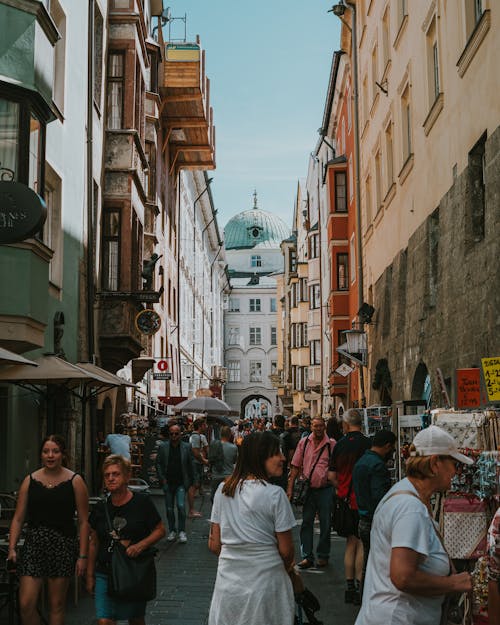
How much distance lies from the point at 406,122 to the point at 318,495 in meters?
12.1

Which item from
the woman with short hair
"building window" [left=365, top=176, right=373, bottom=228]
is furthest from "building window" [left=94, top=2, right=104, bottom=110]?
the woman with short hair

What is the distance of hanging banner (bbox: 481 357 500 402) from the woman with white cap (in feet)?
13.5

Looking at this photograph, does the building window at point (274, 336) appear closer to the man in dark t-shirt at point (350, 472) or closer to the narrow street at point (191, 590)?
the narrow street at point (191, 590)

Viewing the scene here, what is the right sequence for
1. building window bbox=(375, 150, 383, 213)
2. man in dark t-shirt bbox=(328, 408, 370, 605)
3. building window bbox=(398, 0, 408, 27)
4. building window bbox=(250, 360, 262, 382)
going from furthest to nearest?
building window bbox=(250, 360, 262, 382)
building window bbox=(375, 150, 383, 213)
building window bbox=(398, 0, 408, 27)
man in dark t-shirt bbox=(328, 408, 370, 605)

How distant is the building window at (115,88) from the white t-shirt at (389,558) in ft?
69.7

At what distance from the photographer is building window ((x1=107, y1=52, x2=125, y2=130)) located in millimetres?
24734

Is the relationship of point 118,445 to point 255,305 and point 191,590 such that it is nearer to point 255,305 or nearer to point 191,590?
point 191,590

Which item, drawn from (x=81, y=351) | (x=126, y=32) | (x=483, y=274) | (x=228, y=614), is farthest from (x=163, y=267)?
(x=228, y=614)

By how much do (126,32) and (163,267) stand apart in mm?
14790

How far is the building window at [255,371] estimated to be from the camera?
104500 millimetres

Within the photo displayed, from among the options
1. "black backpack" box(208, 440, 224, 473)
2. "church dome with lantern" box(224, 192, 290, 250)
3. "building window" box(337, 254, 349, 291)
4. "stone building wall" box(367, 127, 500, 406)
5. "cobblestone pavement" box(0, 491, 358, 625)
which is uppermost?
"church dome with lantern" box(224, 192, 290, 250)

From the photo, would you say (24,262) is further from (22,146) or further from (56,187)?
(56,187)

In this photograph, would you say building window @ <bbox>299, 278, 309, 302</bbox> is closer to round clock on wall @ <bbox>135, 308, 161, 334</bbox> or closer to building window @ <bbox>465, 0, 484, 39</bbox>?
round clock on wall @ <bbox>135, 308, 161, 334</bbox>

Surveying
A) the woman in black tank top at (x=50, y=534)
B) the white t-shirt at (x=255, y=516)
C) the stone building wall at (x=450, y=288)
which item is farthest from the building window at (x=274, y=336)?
the white t-shirt at (x=255, y=516)
